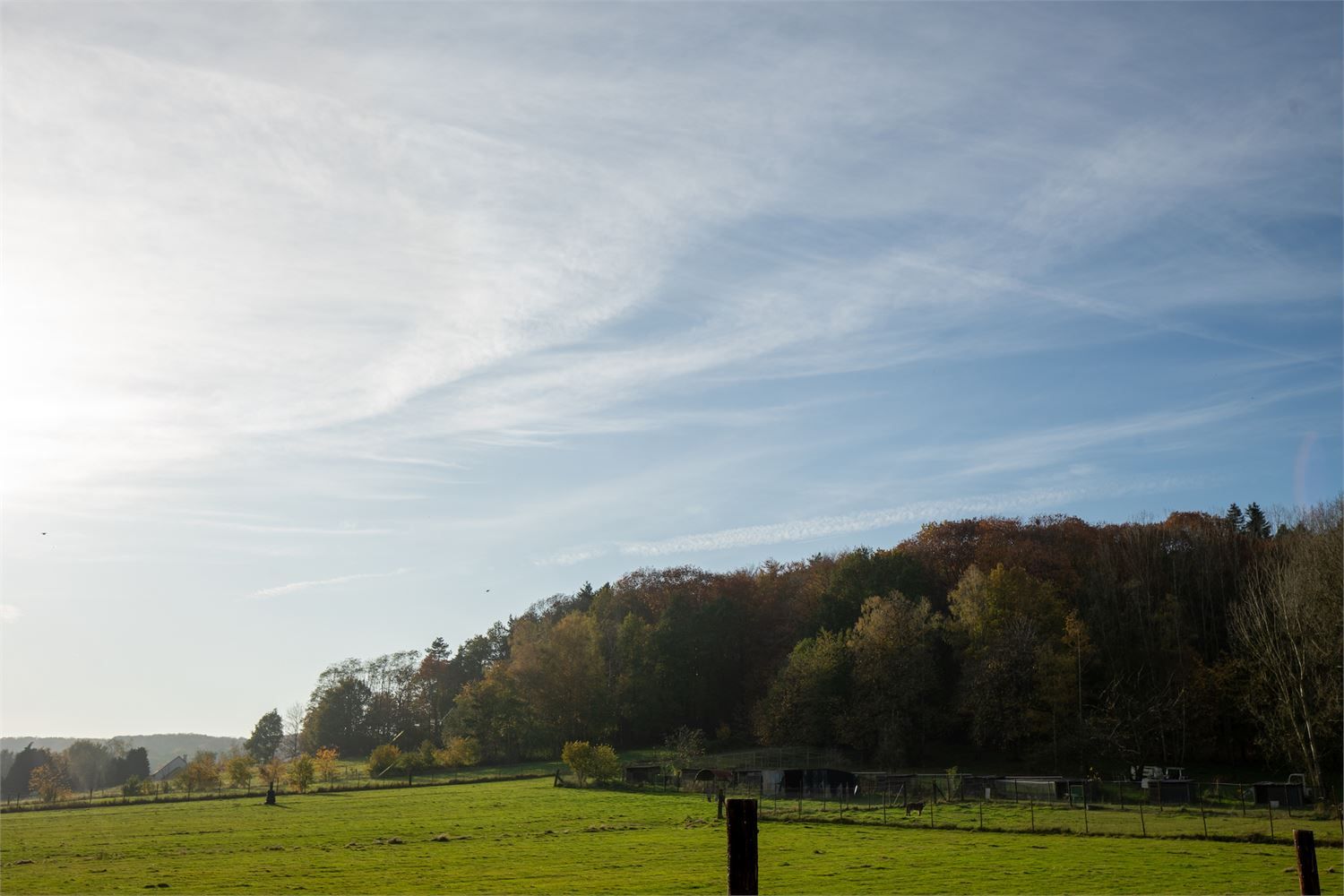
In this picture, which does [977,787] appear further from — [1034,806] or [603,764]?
[603,764]

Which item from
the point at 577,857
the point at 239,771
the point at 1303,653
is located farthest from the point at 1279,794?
the point at 239,771

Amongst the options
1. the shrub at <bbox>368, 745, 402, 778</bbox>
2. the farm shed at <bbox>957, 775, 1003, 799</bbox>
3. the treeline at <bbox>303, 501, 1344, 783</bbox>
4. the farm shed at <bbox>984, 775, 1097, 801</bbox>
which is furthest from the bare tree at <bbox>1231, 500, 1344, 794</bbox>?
the shrub at <bbox>368, 745, 402, 778</bbox>

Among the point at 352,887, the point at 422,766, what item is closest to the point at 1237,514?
the point at 422,766

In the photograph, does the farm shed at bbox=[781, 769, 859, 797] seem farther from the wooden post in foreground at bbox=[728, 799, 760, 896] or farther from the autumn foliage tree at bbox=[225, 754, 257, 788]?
the wooden post in foreground at bbox=[728, 799, 760, 896]

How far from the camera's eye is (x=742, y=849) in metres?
8.48

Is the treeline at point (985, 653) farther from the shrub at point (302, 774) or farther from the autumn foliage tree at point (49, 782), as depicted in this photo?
the autumn foliage tree at point (49, 782)

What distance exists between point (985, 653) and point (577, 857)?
51911mm

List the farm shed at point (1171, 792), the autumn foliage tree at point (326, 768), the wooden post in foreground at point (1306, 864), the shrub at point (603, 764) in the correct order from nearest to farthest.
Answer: the wooden post in foreground at point (1306, 864), the farm shed at point (1171, 792), the shrub at point (603, 764), the autumn foliage tree at point (326, 768)

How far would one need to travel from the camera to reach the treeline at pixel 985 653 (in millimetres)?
71125

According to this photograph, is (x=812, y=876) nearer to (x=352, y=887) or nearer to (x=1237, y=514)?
(x=352, y=887)

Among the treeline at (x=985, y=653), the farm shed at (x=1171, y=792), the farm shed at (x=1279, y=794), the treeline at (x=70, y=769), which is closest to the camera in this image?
the farm shed at (x=1279, y=794)

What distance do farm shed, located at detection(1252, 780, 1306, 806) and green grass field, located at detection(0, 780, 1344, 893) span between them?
61.3 feet

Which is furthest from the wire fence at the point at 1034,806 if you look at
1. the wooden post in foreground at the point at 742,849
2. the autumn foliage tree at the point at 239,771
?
the wooden post in foreground at the point at 742,849

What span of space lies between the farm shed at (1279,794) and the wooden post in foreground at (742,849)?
6148cm
